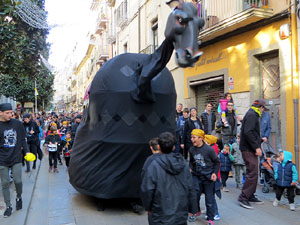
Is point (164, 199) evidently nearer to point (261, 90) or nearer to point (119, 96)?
point (119, 96)

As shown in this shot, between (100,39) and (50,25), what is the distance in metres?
26.1

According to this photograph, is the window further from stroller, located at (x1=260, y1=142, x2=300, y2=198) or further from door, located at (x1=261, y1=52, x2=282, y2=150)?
stroller, located at (x1=260, y1=142, x2=300, y2=198)

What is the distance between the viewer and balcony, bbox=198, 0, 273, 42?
8164 mm

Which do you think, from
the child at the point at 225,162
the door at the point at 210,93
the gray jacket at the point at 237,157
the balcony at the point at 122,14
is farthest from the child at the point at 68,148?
the balcony at the point at 122,14

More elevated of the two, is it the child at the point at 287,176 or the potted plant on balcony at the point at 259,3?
the potted plant on balcony at the point at 259,3

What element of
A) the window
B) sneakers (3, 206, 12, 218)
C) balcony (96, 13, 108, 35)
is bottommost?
sneakers (3, 206, 12, 218)

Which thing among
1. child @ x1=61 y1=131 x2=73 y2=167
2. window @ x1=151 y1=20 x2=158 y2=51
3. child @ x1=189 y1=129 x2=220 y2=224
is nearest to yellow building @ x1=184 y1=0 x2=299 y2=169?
child @ x1=189 y1=129 x2=220 y2=224

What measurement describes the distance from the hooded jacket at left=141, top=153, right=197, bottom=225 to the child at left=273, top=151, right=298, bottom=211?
2.87 m

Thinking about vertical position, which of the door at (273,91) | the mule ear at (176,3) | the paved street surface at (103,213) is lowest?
the paved street surface at (103,213)

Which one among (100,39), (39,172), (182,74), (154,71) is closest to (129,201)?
(154,71)

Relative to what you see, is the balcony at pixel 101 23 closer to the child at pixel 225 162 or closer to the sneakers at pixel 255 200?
the child at pixel 225 162

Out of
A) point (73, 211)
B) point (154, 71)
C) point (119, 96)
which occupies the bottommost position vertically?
point (73, 211)

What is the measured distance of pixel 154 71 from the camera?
14.9 ft

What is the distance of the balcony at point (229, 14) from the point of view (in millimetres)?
8164
